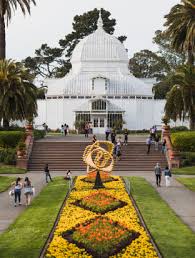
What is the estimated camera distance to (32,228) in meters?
18.6

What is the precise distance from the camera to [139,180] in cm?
3338

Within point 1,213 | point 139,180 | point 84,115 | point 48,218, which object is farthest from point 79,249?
point 84,115

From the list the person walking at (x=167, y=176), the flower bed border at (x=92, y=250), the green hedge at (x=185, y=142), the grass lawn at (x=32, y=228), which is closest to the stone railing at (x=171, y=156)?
the green hedge at (x=185, y=142)

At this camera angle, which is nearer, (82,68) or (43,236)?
(43,236)

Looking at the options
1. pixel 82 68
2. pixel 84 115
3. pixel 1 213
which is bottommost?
pixel 1 213

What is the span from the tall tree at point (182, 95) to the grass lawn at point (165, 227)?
22013 mm

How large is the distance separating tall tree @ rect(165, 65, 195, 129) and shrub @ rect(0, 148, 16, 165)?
1535 cm

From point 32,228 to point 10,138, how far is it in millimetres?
27291

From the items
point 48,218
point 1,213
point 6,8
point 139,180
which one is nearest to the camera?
point 48,218

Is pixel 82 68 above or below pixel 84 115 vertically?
above

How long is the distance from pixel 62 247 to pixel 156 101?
2287 inches

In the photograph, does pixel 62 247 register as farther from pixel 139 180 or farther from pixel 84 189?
pixel 139 180

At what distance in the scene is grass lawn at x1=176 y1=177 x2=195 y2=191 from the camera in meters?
30.5

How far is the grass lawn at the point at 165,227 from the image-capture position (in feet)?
51.8
